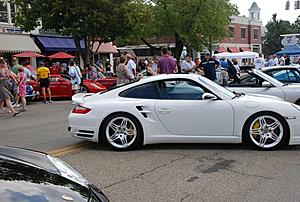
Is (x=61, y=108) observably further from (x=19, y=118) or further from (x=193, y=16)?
(x=193, y=16)

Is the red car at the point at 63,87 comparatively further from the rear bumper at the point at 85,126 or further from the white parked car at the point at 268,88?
the rear bumper at the point at 85,126

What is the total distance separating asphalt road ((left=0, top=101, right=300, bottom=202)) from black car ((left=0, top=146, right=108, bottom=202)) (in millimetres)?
1551

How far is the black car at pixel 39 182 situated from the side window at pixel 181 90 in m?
3.71

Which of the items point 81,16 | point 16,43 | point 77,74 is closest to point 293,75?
→ point 77,74

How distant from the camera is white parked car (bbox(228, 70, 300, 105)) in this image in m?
9.45

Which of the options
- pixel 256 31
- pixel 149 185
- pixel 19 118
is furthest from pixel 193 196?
pixel 256 31

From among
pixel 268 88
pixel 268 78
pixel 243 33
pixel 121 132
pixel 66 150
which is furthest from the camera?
pixel 243 33

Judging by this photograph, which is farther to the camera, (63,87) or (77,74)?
(63,87)

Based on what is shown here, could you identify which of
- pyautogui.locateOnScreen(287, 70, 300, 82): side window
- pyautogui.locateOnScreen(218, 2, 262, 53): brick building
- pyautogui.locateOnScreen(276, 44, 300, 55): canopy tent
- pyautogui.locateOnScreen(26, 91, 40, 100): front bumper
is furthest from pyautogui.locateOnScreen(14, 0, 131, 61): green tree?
pyautogui.locateOnScreen(218, 2, 262, 53): brick building

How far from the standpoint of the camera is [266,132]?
650 cm

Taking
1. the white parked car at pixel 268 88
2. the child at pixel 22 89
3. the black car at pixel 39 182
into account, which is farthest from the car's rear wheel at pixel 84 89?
the black car at pixel 39 182

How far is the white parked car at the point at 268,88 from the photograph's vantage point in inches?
372

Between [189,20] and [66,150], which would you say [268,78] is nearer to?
[66,150]

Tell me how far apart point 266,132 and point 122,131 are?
2341 millimetres
